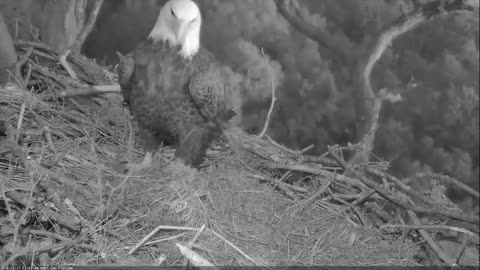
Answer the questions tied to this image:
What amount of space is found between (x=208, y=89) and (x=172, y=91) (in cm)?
11

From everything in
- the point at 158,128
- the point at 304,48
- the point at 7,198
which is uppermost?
the point at 304,48

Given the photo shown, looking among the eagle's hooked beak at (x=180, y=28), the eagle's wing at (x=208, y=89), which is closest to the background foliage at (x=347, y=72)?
the eagle's wing at (x=208, y=89)

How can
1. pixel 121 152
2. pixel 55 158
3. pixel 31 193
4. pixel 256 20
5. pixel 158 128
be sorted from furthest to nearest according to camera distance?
1. pixel 256 20
2. pixel 121 152
3. pixel 158 128
4. pixel 55 158
5. pixel 31 193

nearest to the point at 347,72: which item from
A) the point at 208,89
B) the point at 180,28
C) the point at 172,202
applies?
the point at 208,89

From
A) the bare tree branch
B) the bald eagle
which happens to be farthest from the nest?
the bare tree branch

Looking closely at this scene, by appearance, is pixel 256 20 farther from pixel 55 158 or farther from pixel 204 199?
pixel 55 158

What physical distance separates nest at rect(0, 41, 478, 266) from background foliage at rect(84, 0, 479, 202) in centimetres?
21

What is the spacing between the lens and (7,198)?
4.63 ft

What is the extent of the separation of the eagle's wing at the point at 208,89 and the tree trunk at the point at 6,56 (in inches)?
27.6

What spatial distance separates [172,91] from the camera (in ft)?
5.35

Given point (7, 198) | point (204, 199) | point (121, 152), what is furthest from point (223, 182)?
point (7, 198)

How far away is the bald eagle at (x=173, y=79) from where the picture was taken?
63.0 inches

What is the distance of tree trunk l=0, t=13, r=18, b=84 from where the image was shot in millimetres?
1848

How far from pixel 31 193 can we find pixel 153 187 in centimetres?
37
